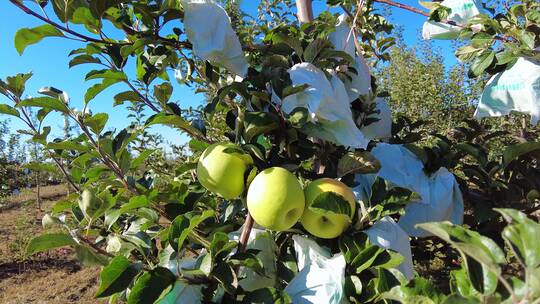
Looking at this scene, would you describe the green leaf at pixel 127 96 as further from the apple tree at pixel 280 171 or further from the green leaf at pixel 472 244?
the green leaf at pixel 472 244

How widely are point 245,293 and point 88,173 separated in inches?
24.7

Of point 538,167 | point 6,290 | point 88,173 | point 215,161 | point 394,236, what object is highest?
point 215,161

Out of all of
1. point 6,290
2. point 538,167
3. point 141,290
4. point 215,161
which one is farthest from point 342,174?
point 6,290

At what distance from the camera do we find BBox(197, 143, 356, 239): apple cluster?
2.51ft

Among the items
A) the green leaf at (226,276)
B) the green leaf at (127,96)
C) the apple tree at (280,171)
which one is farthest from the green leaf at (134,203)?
the green leaf at (127,96)

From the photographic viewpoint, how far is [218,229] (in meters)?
0.99

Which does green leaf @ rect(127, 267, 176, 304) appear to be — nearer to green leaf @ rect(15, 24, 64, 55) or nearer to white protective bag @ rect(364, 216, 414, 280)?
white protective bag @ rect(364, 216, 414, 280)

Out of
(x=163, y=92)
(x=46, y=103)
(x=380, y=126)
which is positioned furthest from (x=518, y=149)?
(x=46, y=103)

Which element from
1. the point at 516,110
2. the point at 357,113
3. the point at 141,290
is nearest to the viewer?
the point at 141,290

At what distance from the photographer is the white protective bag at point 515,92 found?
38.9 inches

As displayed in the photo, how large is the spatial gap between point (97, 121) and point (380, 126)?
899mm

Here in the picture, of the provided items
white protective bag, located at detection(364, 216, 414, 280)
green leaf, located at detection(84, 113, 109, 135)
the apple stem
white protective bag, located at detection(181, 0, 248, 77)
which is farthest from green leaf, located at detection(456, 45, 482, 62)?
green leaf, located at detection(84, 113, 109, 135)

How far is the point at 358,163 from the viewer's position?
93 centimetres

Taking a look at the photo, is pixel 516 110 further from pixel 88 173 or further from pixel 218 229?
pixel 88 173
